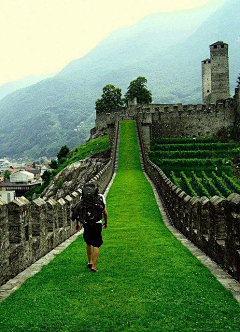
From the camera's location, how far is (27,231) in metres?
8.61

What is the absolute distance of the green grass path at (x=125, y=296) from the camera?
5.32 meters

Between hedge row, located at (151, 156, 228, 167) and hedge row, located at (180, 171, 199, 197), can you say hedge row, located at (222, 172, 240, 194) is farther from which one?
hedge row, located at (180, 171, 199, 197)

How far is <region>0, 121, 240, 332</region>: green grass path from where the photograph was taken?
532cm

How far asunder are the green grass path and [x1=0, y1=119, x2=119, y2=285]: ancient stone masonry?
540 millimetres

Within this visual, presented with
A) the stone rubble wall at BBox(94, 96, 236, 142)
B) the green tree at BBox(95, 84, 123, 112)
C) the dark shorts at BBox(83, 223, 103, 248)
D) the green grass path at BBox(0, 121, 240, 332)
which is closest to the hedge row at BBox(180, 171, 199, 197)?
the stone rubble wall at BBox(94, 96, 236, 142)

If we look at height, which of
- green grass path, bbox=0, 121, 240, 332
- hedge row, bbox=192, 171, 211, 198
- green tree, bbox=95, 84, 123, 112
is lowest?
hedge row, bbox=192, 171, 211, 198

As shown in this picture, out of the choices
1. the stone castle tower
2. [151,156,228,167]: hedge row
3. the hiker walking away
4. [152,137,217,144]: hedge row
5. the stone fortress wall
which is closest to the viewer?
the hiker walking away

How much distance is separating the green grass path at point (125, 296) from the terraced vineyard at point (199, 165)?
2348 cm

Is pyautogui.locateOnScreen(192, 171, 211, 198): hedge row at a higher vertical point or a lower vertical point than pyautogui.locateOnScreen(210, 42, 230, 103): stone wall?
lower

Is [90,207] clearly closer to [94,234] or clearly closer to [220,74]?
[94,234]

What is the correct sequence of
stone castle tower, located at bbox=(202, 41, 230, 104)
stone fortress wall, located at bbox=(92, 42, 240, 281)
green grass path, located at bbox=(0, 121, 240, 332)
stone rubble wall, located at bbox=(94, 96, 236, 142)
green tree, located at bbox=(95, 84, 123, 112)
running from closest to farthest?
green grass path, located at bbox=(0, 121, 240, 332) → stone fortress wall, located at bbox=(92, 42, 240, 281) → stone rubble wall, located at bbox=(94, 96, 236, 142) → stone castle tower, located at bbox=(202, 41, 230, 104) → green tree, located at bbox=(95, 84, 123, 112)

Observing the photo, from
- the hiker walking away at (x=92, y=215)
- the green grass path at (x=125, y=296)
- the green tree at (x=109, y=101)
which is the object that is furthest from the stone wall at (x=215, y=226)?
the green tree at (x=109, y=101)

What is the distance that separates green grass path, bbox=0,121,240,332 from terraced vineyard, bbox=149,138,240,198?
23.5 m

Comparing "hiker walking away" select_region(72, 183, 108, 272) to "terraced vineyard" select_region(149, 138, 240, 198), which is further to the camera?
"terraced vineyard" select_region(149, 138, 240, 198)
